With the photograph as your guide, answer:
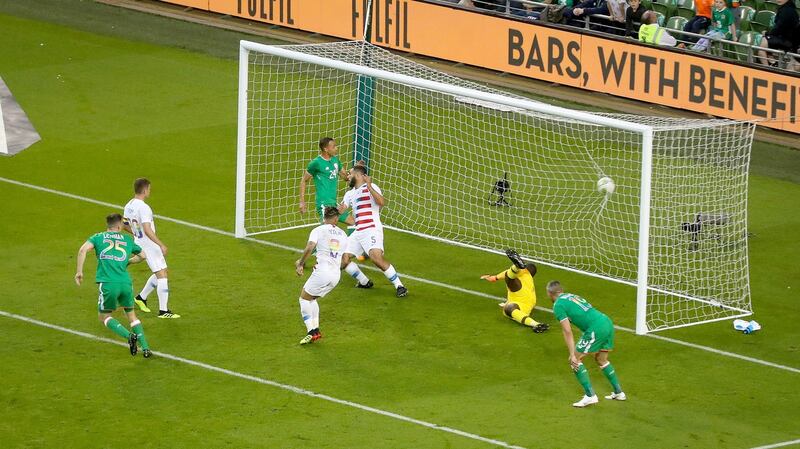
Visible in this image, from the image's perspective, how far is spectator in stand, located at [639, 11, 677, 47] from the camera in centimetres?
2855

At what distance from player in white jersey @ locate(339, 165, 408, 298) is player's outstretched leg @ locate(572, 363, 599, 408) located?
4239 millimetres

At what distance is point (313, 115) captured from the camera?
2780cm

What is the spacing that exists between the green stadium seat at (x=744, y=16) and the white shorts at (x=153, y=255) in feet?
49.3

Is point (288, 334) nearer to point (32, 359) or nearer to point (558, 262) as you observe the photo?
point (32, 359)

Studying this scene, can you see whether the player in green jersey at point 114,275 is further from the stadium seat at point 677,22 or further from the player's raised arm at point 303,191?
the stadium seat at point 677,22

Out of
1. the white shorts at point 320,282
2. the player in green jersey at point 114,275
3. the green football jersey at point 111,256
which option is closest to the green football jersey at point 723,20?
the white shorts at point 320,282

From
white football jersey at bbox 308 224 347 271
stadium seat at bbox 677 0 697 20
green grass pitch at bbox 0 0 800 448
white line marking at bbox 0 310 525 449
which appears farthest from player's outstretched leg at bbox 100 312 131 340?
stadium seat at bbox 677 0 697 20

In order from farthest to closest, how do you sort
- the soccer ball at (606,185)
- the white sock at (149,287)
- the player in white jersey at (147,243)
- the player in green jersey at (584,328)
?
the soccer ball at (606,185) → the white sock at (149,287) → the player in white jersey at (147,243) → the player in green jersey at (584,328)

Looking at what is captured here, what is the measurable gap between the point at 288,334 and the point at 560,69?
39.9ft

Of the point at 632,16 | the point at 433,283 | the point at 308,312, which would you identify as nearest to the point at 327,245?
the point at 308,312

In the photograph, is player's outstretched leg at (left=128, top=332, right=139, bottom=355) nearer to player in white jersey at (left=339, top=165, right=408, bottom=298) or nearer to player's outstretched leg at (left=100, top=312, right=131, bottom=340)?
player's outstretched leg at (left=100, top=312, right=131, bottom=340)

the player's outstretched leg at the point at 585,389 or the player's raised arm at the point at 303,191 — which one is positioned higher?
the player's raised arm at the point at 303,191

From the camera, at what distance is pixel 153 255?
19797mm

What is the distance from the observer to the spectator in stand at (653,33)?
93.7 ft
